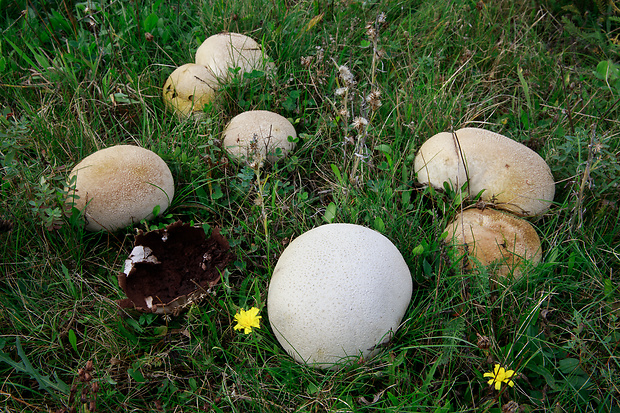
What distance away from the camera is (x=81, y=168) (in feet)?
7.93

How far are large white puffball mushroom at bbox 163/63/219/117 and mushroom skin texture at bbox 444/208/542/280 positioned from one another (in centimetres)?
190

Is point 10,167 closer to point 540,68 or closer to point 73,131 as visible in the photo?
point 73,131

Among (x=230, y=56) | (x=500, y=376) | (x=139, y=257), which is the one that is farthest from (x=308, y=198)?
(x=500, y=376)

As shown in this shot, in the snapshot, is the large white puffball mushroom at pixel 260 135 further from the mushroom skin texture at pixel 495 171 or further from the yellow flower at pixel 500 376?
the yellow flower at pixel 500 376

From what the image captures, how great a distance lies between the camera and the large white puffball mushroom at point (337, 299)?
73.8 inches

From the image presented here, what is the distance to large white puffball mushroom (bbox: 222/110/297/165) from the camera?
2756 millimetres

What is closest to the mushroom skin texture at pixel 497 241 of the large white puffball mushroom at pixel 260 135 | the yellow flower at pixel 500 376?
the yellow flower at pixel 500 376

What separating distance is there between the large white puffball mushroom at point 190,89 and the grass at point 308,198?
12 centimetres

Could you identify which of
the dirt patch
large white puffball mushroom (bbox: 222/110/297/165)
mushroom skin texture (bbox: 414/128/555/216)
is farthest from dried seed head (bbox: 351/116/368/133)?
the dirt patch

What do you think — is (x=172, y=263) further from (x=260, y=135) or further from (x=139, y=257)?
(x=260, y=135)

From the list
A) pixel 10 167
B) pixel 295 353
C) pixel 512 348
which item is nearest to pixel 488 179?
pixel 512 348

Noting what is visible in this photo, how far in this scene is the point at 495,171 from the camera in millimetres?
2477

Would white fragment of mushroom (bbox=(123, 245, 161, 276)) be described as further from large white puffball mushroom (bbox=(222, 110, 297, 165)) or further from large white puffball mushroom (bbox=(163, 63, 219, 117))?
large white puffball mushroom (bbox=(163, 63, 219, 117))

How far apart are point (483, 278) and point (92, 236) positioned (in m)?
2.17
